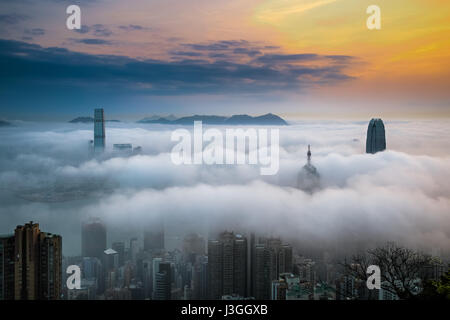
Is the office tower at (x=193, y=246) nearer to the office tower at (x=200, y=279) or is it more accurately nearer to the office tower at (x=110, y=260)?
the office tower at (x=200, y=279)

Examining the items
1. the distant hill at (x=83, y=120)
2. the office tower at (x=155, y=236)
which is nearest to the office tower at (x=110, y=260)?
the office tower at (x=155, y=236)

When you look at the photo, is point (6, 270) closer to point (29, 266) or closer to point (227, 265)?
point (29, 266)

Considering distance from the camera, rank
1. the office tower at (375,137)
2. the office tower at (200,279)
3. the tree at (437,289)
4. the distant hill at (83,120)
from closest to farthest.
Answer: the tree at (437,289), the office tower at (200,279), the distant hill at (83,120), the office tower at (375,137)

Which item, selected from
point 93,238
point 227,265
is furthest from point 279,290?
point 93,238

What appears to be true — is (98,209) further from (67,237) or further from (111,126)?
(111,126)

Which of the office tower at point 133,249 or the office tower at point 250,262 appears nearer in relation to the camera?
the office tower at point 250,262

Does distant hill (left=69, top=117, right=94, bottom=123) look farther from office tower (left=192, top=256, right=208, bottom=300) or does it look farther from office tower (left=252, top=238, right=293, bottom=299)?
office tower (left=252, top=238, right=293, bottom=299)
